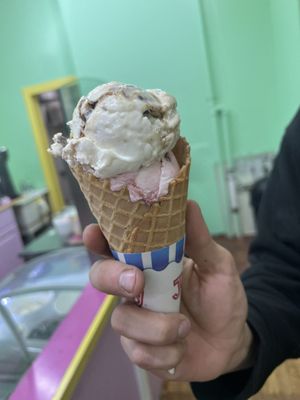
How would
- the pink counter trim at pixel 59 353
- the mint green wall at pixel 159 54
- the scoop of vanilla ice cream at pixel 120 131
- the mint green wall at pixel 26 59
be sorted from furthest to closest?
the mint green wall at pixel 159 54 < the mint green wall at pixel 26 59 < the pink counter trim at pixel 59 353 < the scoop of vanilla ice cream at pixel 120 131

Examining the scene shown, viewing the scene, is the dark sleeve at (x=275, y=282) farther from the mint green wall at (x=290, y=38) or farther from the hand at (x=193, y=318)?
the mint green wall at (x=290, y=38)

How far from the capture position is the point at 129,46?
2.53 metres

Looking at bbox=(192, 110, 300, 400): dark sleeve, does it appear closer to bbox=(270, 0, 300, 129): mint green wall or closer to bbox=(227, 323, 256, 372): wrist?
bbox=(227, 323, 256, 372): wrist

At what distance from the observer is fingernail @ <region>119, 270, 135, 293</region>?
48 cm

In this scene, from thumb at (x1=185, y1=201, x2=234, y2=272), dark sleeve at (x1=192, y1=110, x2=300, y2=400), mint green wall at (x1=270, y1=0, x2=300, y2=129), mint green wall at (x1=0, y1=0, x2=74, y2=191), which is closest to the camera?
thumb at (x1=185, y1=201, x2=234, y2=272)

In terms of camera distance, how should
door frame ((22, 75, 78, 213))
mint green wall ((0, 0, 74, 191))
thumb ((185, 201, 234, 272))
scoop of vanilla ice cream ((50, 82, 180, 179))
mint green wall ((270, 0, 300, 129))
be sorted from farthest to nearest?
door frame ((22, 75, 78, 213)), mint green wall ((0, 0, 74, 191)), mint green wall ((270, 0, 300, 129)), thumb ((185, 201, 234, 272)), scoop of vanilla ice cream ((50, 82, 180, 179))

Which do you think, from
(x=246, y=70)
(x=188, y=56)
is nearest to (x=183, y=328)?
(x=188, y=56)

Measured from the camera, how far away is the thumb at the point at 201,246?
22.8 inches

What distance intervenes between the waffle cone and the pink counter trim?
1.96 ft

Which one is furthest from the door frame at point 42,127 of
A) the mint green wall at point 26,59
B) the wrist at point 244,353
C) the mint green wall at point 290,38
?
the wrist at point 244,353

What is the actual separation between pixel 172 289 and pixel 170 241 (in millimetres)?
81

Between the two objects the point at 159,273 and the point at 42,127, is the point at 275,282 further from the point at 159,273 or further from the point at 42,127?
the point at 42,127

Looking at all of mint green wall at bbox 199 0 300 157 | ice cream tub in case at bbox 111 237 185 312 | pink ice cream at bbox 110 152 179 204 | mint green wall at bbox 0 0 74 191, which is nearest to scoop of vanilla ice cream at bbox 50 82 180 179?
pink ice cream at bbox 110 152 179 204

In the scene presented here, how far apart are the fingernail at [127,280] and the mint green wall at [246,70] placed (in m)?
2.51
